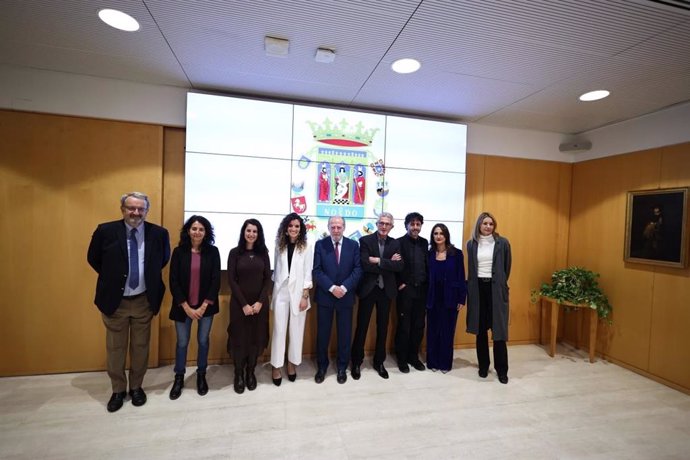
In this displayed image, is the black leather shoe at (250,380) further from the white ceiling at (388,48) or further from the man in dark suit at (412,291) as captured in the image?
the white ceiling at (388,48)

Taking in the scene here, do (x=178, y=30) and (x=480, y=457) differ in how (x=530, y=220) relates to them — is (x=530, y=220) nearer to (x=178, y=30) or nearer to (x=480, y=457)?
(x=480, y=457)

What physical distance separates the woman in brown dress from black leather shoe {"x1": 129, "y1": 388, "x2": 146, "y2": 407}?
70 centimetres

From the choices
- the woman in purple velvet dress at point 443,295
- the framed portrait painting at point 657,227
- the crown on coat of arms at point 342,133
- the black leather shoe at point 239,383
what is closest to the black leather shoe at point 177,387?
the black leather shoe at point 239,383

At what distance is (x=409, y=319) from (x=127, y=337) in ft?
8.15

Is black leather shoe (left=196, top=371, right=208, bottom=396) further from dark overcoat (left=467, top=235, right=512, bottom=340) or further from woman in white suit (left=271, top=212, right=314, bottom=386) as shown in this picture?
dark overcoat (left=467, top=235, right=512, bottom=340)

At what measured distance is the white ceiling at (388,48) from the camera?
1.86m

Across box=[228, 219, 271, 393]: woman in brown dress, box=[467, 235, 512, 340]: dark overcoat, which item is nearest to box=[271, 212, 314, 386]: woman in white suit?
box=[228, 219, 271, 393]: woman in brown dress

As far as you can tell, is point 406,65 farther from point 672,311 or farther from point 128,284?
point 672,311

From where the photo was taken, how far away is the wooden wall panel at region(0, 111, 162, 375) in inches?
110

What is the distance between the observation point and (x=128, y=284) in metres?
2.40

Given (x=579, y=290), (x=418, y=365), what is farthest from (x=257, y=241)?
(x=579, y=290)

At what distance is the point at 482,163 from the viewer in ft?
12.7

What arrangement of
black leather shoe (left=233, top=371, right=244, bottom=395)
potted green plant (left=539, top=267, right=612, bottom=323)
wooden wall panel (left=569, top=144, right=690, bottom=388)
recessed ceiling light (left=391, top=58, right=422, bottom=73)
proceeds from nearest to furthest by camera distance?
recessed ceiling light (left=391, top=58, right=422, bottom=73) → black leather shoe (left=233, top=371, right=244, bottom=395) → wooden wall panel (left=569, top=144, right=690, bottom=388) → potted green plant (left=539, top=267, right=612, bottom=323)

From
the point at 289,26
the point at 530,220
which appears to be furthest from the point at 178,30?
the point at 530,220
